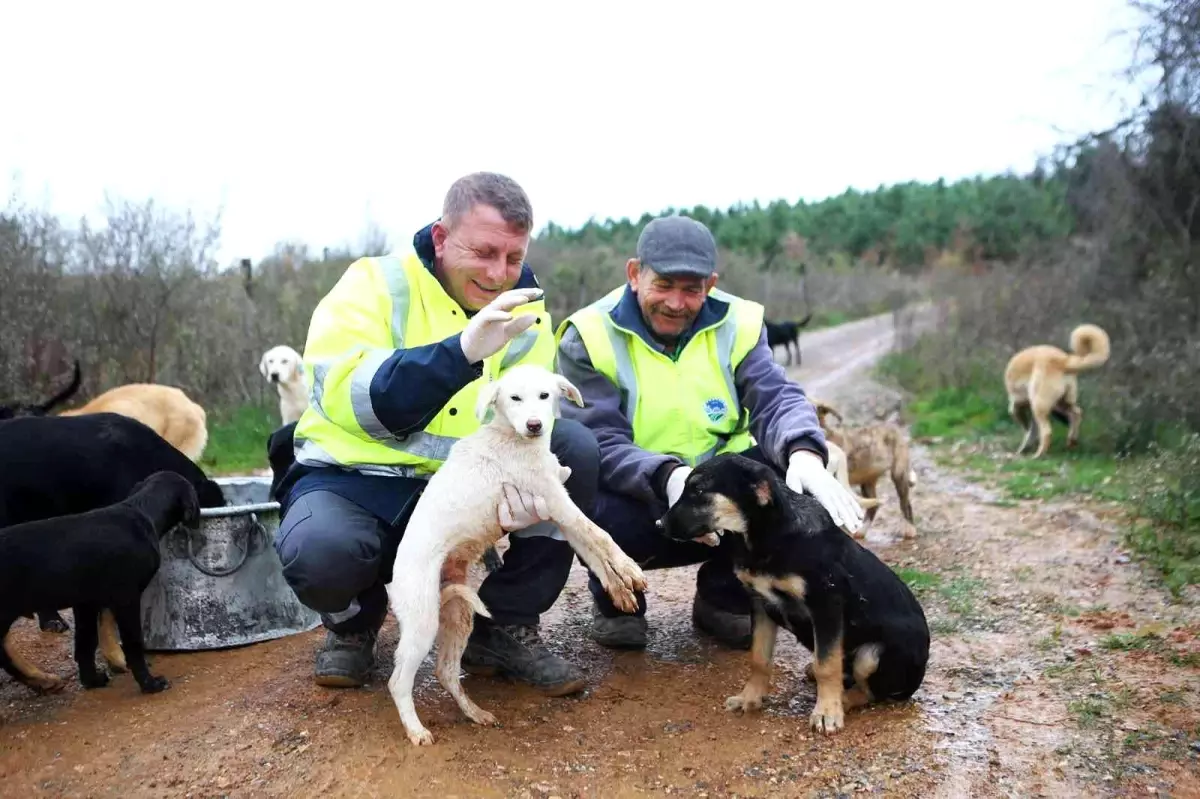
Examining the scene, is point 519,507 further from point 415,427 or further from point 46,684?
point 46,684

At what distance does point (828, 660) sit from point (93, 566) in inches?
104

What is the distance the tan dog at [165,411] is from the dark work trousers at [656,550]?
3.40 m

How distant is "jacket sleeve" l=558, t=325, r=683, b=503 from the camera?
3851mm

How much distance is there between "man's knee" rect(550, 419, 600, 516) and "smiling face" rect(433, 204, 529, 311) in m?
0.57

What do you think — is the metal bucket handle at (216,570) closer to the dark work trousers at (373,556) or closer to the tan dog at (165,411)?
the dark work trousers at (373,556)

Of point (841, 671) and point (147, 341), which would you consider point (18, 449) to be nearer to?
point (841, 671)

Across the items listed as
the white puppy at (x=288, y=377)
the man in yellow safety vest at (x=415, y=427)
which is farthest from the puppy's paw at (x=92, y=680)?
the white puppy at (x=288, y=377)

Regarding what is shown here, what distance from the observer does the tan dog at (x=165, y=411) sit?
6188 mm

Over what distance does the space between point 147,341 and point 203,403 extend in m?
0.82

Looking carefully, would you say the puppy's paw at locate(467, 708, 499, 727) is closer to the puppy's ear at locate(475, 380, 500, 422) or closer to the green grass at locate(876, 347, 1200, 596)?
the puppy's ear at locate(475, 380, 500, 422)

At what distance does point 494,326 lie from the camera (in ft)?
10.1

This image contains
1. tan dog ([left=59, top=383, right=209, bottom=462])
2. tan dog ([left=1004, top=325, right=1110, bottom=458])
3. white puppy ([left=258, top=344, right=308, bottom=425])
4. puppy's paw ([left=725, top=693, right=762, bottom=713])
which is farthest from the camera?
tan dog ([left=1004, top=325, right=1110, bottom=458])

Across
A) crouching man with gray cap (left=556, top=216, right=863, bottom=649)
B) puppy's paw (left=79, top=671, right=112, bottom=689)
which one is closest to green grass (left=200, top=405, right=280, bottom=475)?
puppy's paw (left=79, top=671, right=112, bottom=689)

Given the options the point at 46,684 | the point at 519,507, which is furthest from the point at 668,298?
the point at 46,684
